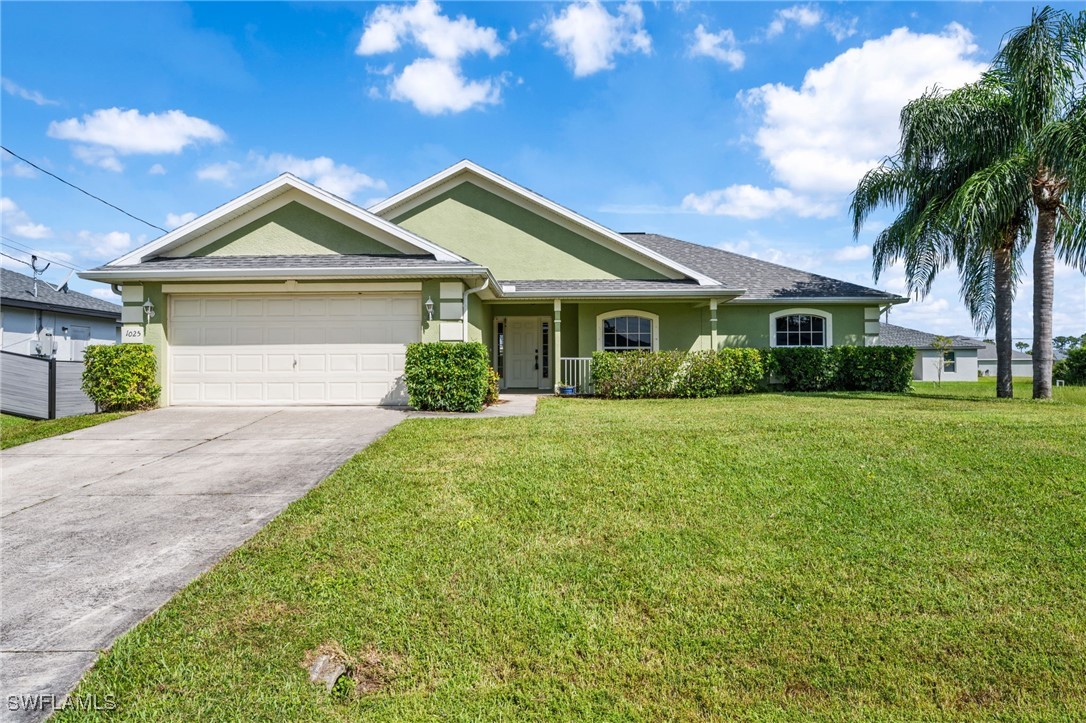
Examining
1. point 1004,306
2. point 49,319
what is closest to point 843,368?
point 1004,306

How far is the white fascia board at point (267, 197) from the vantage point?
1136cm

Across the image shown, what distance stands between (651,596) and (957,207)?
13.1 meters

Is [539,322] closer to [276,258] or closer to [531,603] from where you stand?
[276,258]

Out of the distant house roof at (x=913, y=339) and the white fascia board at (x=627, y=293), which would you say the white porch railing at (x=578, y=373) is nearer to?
the white fascia board at (x=627, y=293)

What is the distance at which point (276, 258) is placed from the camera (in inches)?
456

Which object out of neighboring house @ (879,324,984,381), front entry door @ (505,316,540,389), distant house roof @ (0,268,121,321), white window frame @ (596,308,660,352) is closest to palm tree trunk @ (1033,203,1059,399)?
white window frame @ (596,308,660,352)

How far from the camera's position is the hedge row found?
44.1 feet

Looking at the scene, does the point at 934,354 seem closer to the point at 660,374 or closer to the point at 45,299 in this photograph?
the point at 660,374

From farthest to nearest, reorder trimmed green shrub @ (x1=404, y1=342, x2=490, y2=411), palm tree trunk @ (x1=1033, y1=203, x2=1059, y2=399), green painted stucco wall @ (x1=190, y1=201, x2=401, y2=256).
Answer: palm tree trunk @ (x1=1033, y1=203, x2=1059, y2=399) → green painted stucco wall @ (x1=190, y1=201, x2=401, y2=256) → trimmed green shrub @ (x1=404, y1=342, x2=490, y2=411)

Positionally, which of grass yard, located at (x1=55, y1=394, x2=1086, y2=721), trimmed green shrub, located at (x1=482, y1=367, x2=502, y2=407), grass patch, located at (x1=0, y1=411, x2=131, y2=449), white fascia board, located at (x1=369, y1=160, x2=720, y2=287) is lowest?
grass yard, located at (x1=55, y1=394, x2=1086, y2=721)

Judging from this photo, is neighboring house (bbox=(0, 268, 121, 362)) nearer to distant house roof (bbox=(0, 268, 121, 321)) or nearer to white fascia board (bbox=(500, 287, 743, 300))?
distant house roof (bbox=(0, 268, 121, 321))

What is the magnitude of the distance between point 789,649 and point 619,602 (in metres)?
1.01

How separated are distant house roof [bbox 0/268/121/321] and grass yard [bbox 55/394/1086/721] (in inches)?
744

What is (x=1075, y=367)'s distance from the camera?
23516 mm
